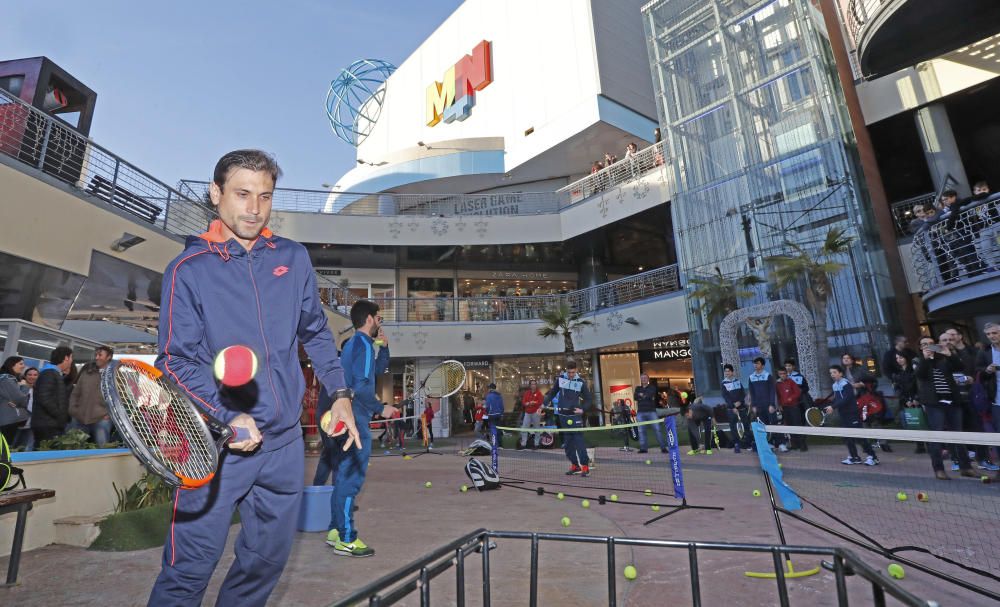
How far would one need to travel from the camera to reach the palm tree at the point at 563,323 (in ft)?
78.6

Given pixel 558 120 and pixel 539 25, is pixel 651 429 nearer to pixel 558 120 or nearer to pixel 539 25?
pixel 558 120

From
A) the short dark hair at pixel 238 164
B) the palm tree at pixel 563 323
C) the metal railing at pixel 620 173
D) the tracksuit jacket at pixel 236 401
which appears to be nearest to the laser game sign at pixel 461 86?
the metal railing at pixel 620 173

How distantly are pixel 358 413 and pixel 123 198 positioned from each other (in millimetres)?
8619

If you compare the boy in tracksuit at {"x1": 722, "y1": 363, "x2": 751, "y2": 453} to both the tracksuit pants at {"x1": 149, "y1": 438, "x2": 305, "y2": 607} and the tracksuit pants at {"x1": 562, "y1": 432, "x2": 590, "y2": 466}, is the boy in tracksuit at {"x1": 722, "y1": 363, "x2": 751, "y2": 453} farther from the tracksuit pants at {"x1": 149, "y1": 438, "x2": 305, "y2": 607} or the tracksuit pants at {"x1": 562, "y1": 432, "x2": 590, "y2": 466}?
the tracksuit pants at {"x1": 149, "y1": 438, "x2": 305, "y2": 607}

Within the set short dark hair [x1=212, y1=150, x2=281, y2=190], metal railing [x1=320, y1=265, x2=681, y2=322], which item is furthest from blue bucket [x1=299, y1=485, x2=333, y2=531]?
metal railing [x1=320, y1=265, x2=681, y2=322]

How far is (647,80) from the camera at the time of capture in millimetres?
28875

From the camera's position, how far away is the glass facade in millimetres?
16266

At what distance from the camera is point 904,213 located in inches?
680

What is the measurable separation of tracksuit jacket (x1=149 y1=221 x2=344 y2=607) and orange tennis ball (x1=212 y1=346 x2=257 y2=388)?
0.28 m

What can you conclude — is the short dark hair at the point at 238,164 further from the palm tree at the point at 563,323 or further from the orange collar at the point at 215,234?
the palm tree at the point at 563,323

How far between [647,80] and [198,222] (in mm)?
23924

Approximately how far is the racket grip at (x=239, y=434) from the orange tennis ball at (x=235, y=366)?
5.9 inches

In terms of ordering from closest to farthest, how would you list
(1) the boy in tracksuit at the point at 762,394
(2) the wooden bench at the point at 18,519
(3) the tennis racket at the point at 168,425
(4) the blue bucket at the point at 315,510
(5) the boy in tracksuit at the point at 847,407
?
(3) the tennis racket at the point at 168,425, (2) the wooden bench at the point at 18,519, (4) the blue bucket at the point at 315,510, (5) the boy in tracksuit at the point at 847,407, (1) the boy in tracksuit at the point at 762,394

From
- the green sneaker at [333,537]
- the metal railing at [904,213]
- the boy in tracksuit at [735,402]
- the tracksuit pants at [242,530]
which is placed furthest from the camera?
the metal railing at [904,213]
